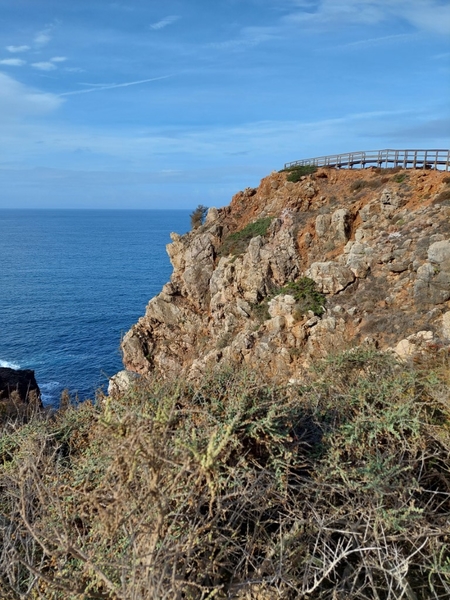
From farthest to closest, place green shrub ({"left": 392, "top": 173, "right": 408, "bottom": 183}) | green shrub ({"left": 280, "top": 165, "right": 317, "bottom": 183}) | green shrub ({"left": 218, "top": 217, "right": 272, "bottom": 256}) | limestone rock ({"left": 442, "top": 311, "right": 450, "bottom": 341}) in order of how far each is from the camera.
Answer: green shrub ({"left": 280, "top": 165, "right": 317, "bottom": 183})
green shrub ({"left": 218, "top": 217, "right": 272, "bottom": 256})
green shrub ({"left": 392, "top": 173, "right": 408, "bottom": 183})
limestone rock ({"left": 442, "top": 311, "right": 450, "bottom": 341})

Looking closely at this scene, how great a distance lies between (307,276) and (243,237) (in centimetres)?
760

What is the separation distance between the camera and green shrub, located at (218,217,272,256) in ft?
96.8

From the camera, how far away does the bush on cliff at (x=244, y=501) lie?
476cm

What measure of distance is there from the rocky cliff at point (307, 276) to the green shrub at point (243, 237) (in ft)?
0.34

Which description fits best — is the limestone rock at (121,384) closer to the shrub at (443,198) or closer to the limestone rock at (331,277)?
the limestone rock at (331,277)

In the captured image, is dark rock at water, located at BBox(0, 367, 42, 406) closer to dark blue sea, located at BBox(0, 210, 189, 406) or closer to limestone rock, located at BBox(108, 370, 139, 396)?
dark blue sea, located at BBox(0, 210, 189, 406)

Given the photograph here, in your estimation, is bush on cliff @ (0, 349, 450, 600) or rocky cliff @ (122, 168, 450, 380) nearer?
bush on cliff @ (0, 349, 450, 600)

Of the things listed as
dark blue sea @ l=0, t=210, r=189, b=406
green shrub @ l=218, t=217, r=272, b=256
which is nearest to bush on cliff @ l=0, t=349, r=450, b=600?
dark blue sea @ l=0, t=210, r=189, b=406

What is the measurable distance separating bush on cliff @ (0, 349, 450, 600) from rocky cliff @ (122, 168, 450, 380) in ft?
21.8

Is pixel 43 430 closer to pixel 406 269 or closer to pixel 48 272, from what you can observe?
pixel 406 269

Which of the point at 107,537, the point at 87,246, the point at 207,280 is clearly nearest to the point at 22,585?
the point at 107,537

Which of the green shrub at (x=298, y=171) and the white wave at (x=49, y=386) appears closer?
the green shrub at (x=298, y=171)

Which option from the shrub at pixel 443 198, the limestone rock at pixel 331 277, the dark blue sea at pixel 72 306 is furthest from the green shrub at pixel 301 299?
the dark blue sea at pixel 72 306

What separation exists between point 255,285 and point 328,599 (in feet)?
70.4
